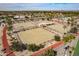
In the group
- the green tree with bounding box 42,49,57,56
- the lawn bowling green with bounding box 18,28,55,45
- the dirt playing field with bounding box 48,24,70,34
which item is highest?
the dirt playing field with bounding box 48,24,70,34

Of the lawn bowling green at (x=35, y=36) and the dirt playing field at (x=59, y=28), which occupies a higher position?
the dirt playing field at (x=59, y=28)

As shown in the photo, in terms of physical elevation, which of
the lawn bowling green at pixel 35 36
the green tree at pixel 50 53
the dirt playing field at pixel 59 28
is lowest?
the green tree at pixel 50 53

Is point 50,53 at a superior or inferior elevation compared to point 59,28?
inferior

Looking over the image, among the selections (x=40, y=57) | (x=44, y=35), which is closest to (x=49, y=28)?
(x=44, y=35)

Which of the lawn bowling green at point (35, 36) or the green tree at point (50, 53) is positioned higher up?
the lawn bowling green at point (35, 36)

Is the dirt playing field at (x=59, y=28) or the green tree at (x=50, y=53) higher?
the dirt playing field at (x=59, y=28)

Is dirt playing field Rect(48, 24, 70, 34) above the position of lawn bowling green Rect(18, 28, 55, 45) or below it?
above

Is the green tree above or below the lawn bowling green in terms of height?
below

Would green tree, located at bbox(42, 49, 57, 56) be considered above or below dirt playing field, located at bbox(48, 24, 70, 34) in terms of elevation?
below
